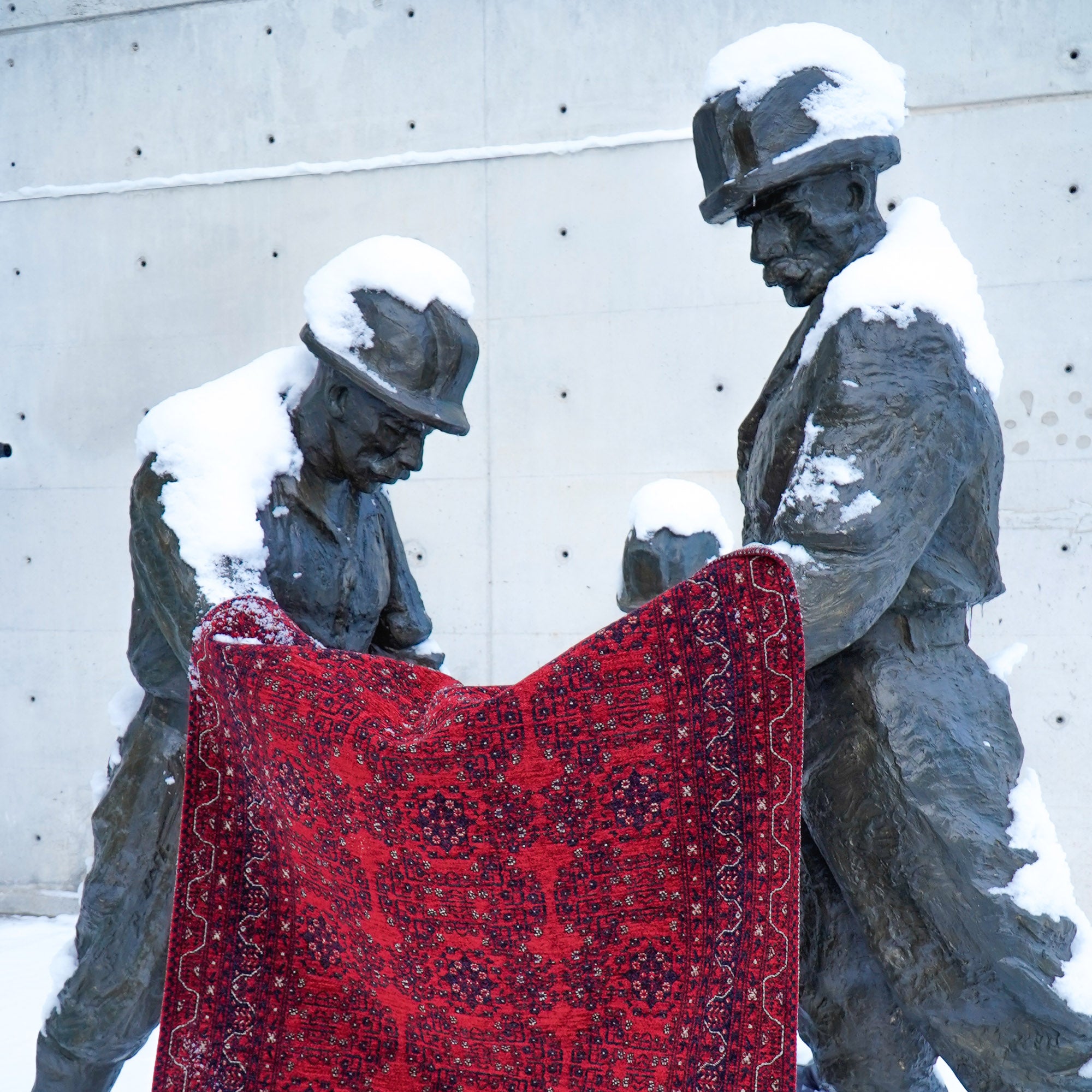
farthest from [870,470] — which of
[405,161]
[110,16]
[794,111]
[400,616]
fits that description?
[110,16]

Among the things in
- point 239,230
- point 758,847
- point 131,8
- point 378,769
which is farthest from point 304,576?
point 131,8

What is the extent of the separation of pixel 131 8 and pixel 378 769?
3848 millimetres

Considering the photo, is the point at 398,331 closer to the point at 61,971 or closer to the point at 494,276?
the point at 61,971

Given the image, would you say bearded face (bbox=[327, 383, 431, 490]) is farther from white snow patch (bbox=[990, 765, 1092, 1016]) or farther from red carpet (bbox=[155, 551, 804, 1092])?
white snow patch (bbox=[990, 765, 1092, 1016])

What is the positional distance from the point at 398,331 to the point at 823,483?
0.76 m

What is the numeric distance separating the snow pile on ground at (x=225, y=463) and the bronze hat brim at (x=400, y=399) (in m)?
0.17

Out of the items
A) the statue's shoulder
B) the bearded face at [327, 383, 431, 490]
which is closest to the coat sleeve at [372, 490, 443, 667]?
the bearded face at [327, 383, 431, 490]

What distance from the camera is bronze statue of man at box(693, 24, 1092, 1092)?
1.74 m

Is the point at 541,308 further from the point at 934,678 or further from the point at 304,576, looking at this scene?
the point at 934,678

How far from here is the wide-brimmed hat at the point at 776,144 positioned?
1.84 m

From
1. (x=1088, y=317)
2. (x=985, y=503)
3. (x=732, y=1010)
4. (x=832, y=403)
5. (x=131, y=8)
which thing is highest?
(x=131, y=8)

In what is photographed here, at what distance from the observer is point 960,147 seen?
3906 millimetres

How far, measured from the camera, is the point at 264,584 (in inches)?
81.1

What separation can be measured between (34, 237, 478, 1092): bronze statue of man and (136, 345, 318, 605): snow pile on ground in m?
0.01
